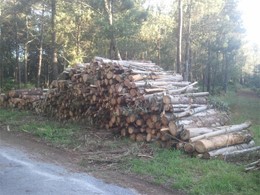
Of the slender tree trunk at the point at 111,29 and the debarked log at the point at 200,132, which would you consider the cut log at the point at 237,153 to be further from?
the slender tree trunk at the point at 111,29

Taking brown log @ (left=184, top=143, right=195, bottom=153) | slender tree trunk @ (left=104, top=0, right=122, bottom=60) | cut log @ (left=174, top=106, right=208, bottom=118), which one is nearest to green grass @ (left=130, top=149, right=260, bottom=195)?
brown log @ (left=184, top=143, right=195, bottom=153)

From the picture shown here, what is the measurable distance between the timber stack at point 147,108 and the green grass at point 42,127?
2.49ft

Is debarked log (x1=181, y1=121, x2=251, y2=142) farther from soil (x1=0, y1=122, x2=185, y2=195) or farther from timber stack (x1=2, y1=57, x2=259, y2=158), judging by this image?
soil (x1=0, y1=122, x2=185, y2=195)

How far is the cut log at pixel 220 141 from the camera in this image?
342 inches

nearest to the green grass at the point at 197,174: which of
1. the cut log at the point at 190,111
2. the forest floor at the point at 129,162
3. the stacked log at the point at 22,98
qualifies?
the forest floor at the point at 129,162

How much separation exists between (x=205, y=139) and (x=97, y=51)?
26128 mm

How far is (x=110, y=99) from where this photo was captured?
455 inches

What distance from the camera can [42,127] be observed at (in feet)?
41.0

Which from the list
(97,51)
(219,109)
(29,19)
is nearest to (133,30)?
(219,109)

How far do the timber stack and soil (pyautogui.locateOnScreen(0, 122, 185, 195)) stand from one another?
69 cm

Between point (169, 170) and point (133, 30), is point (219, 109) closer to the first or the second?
point (169, 170)

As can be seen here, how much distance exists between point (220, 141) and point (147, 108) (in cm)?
241

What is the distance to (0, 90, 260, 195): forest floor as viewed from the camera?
6.79m

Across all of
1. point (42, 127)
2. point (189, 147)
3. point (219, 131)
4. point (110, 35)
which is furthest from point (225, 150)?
point (110, 35)
